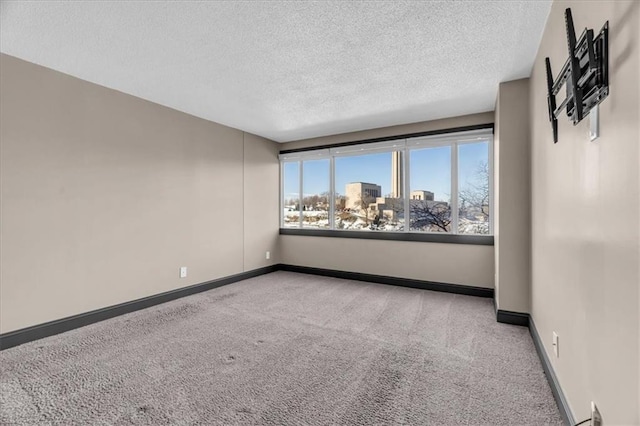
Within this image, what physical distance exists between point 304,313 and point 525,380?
2.08m

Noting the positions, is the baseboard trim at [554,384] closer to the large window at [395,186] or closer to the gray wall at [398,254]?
the gray wall at [398,254]

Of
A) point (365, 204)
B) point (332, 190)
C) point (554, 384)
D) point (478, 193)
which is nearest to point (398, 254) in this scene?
point (365, 204)

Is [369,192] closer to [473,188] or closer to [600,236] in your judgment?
[473,188]

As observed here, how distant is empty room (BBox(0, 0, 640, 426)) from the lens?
1383 millimetres

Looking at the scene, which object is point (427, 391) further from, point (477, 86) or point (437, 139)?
point (437, 139)

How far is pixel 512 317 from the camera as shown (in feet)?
9.73

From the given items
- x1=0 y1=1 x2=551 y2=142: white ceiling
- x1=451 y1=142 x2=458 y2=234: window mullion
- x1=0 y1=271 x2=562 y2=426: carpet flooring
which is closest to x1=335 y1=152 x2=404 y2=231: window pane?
x1=451 y1=142 x2=458 y2=234: window mullion

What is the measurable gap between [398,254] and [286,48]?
3.26m

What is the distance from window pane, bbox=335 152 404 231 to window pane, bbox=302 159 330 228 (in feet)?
0.74

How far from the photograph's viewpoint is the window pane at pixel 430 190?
425 centimetres

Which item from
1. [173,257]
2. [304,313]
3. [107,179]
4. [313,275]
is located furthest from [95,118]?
[313,275]

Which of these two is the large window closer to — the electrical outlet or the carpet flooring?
the carpet flooring

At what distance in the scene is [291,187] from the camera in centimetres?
571

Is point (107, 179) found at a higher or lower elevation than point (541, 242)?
higher
